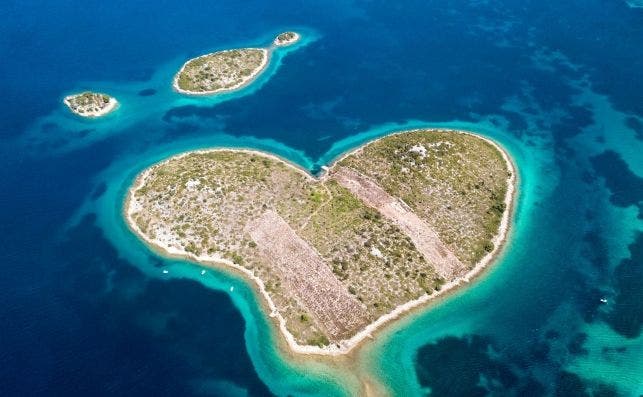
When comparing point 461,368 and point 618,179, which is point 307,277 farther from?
point 618,179

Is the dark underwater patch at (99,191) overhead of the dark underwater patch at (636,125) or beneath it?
beneath

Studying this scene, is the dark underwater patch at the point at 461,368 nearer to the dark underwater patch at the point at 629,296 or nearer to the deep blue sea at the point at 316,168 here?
the deep blue sea at the point at 316,168

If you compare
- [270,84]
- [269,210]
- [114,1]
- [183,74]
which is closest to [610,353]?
[269,210]

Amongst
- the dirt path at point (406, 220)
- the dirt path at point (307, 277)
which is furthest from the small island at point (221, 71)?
the dirt path at point (307, 277)

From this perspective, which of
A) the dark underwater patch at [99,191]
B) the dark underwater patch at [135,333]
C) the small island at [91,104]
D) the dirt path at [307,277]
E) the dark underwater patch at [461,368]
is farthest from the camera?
the small island at [91,104]

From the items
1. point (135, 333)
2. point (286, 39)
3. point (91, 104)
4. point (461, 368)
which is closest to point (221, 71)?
point (286, 39)
